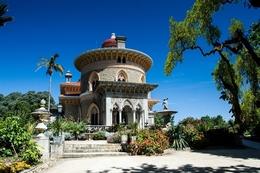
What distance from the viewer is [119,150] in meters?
12.5

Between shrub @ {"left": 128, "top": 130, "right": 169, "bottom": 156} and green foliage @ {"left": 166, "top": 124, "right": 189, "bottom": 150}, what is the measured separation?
1.38 m

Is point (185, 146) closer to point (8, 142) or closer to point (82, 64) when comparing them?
point (8, 142)

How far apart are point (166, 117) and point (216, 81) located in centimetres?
578

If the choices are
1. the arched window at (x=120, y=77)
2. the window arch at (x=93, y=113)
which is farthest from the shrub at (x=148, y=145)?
the arched window at (x=120, y=77)

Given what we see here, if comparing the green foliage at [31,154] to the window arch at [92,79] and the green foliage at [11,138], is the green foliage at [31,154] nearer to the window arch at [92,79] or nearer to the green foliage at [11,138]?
the green foliage at [11,138]

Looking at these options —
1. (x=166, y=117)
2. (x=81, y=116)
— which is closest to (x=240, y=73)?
(x=166, y=117)

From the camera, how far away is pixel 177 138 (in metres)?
13.6

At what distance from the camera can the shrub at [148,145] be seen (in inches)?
443

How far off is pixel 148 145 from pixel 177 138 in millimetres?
3104

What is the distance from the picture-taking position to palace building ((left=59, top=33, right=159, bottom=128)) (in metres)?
23.3

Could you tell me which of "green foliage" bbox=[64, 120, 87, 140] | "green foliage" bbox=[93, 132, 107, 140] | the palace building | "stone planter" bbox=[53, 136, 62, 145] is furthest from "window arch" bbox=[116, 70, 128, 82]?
"stone planter" bbox=[53, 136, 62, 145]

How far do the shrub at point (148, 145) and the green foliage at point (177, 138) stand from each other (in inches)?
54.2

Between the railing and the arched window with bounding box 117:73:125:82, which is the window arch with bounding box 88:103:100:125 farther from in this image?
the railing

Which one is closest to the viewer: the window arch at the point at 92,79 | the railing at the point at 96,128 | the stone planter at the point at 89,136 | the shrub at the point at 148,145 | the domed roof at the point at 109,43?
the shrub at the point at 148,145
